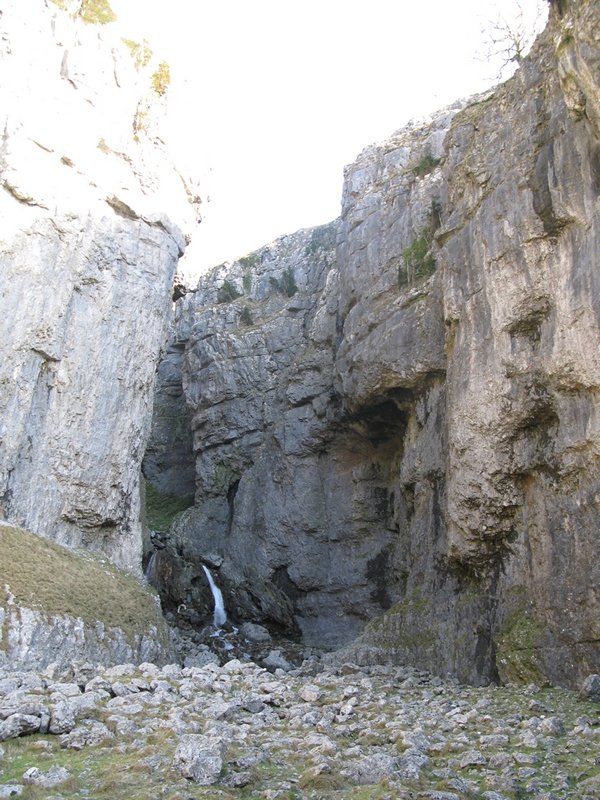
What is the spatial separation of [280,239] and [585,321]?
36325mm

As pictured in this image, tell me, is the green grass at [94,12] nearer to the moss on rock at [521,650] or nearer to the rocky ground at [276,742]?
the rocky ground at [276,742]

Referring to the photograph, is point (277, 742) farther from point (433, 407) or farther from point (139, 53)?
point (139, 53)

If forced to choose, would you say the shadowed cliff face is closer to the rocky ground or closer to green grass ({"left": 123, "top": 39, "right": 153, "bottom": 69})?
the rocky ground

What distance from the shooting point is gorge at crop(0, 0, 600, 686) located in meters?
18.8

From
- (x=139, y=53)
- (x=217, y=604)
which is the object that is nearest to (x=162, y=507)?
(x=217, y=604)

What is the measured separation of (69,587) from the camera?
72.6 feet

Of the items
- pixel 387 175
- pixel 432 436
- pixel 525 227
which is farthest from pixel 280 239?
pixel 525 227

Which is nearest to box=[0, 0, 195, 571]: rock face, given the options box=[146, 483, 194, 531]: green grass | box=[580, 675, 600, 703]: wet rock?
box=[146, 483, 194, 531]: green grass

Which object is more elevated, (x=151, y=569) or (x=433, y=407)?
(x=433, y=407)

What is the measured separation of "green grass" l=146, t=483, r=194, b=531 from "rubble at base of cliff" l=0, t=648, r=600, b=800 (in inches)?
1222

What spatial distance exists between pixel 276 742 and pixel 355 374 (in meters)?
22.8

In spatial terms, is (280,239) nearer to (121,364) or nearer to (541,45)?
(121,364)

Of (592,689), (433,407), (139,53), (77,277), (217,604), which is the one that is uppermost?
(139,53)

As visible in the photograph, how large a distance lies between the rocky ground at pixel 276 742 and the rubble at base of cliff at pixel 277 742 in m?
0.03
